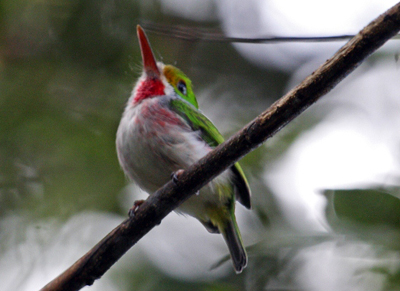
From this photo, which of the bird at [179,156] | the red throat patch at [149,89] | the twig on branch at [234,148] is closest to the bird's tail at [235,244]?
the bird at [179,156]

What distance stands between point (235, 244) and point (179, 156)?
70cm

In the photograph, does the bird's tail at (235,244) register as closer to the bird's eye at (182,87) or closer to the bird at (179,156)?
the bird at (179,156)

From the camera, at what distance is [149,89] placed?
3.71 metres

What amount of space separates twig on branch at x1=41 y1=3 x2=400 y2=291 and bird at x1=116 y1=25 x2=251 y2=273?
70 cm

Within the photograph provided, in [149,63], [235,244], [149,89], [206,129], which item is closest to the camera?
[235,244]

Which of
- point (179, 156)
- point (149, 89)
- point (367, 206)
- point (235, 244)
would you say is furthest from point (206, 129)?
point (367, 206)

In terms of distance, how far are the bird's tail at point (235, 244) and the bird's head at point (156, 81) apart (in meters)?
1.11

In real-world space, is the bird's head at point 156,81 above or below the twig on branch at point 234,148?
above

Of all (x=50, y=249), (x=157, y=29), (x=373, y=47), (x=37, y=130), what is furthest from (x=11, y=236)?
(x=373, y=47)

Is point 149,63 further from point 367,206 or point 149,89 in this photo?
point 367,206

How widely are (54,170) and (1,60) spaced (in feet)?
3.59

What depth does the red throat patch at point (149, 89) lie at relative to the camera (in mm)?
3656

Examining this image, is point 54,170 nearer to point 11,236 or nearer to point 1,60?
point 11,236

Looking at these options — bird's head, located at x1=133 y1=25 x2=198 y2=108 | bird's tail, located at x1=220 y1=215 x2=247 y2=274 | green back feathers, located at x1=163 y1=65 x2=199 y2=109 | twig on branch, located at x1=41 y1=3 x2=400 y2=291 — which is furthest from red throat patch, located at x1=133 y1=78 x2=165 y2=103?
twig on branch, located at x1=41 y1=3 x2=400 y2=291
